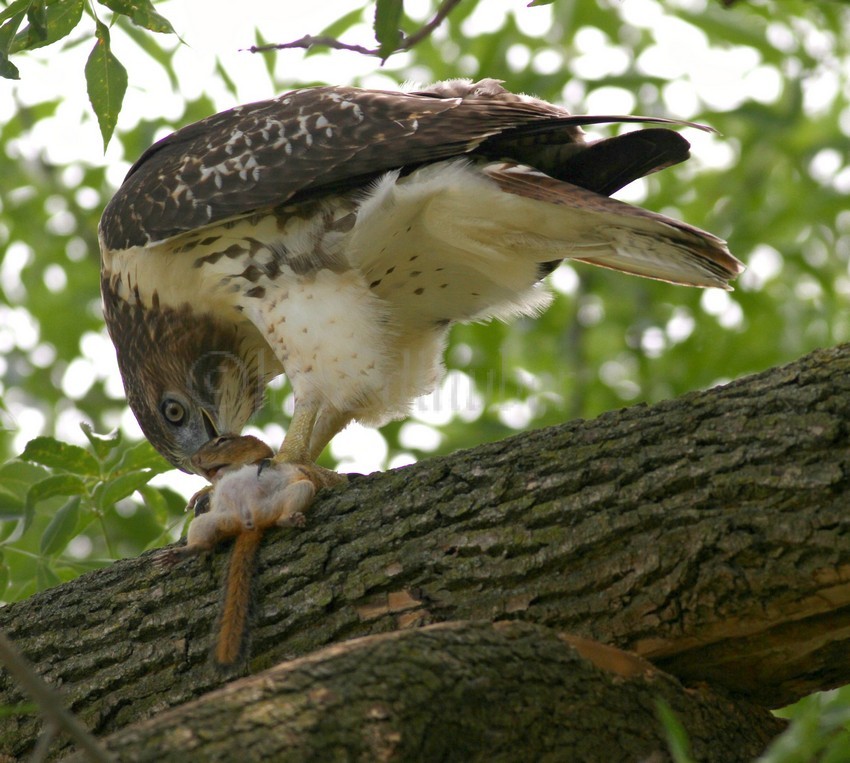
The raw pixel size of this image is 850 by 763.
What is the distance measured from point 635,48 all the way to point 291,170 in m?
4.52

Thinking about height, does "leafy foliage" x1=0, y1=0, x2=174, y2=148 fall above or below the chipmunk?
above

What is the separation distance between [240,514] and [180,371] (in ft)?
4.92

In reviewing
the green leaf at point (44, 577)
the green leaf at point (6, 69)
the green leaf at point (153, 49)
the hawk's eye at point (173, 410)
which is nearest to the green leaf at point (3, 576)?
the green leaf at point (44, 577)

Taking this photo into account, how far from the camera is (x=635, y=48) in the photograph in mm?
7773

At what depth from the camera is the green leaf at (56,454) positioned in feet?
11.9

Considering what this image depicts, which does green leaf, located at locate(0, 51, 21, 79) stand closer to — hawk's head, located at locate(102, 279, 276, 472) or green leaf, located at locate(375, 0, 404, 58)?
green leaf, located at locate(375, 0, 404, 58)

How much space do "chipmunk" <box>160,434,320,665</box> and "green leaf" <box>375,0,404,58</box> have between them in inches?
54.6

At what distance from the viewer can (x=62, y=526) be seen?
3609 mm

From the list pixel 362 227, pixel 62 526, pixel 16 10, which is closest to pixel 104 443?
pixel 62 526

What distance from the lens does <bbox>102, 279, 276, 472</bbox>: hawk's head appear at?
4.52 metres

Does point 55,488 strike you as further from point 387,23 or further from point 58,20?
point 387,23

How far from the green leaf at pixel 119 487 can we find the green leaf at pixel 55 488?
0.07 metres

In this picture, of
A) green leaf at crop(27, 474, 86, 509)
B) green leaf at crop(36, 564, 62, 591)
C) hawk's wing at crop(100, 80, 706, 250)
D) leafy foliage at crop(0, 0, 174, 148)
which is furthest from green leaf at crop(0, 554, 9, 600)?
leafy foliage at crop(0, 0, 174, 148)

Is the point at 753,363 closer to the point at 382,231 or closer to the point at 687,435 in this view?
the point at 382,231
